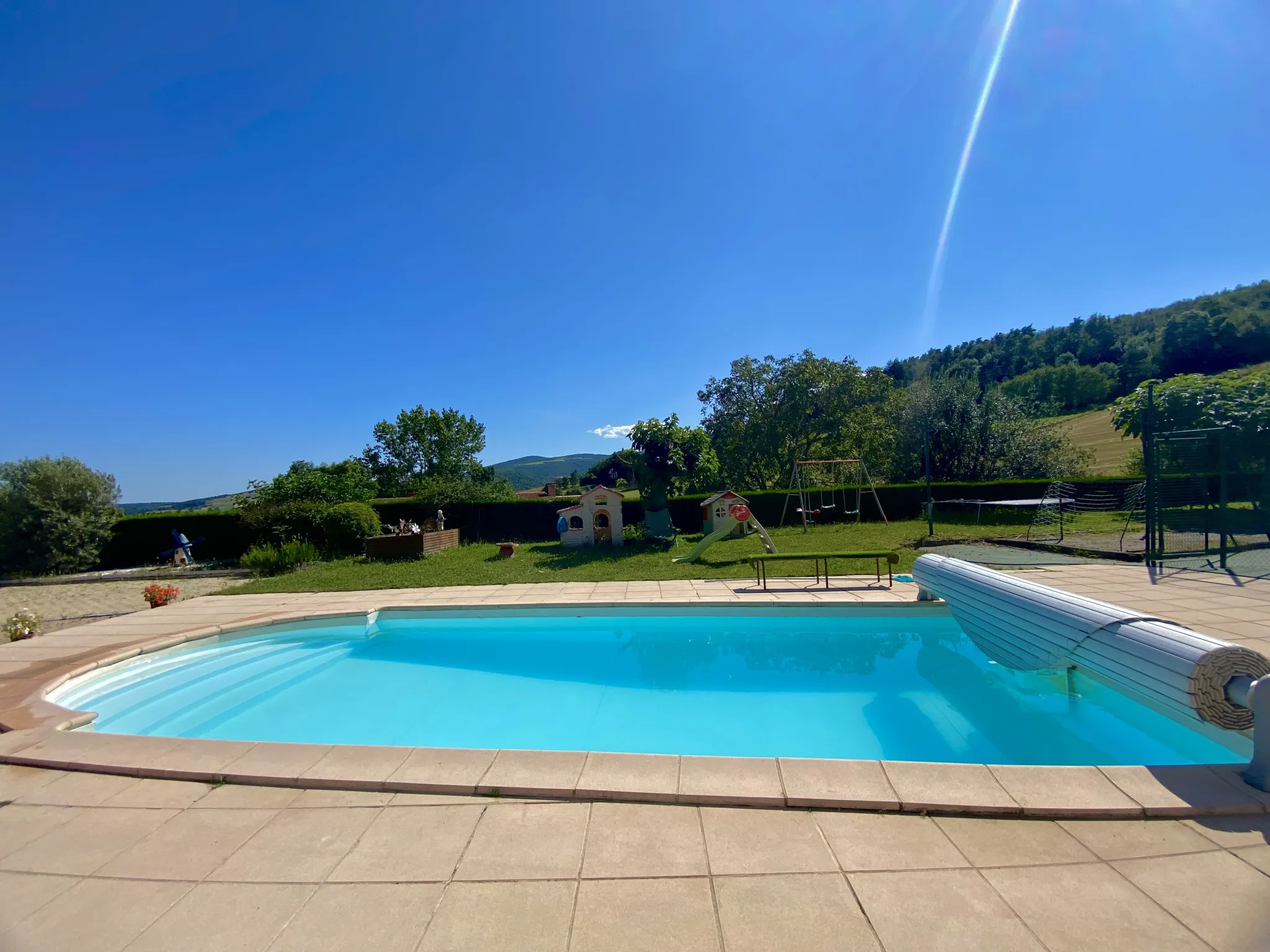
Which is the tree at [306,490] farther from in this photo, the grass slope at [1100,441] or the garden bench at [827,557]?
the grass slope at [1100,441]

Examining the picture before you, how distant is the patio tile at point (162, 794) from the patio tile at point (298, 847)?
0.75 meters

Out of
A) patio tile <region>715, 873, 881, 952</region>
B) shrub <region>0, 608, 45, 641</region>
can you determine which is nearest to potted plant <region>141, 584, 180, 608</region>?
shrub <region>0, 608, 45, 641</region>

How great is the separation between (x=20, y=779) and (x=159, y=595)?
8.36m

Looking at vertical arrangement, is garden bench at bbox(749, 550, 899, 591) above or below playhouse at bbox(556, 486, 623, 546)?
below

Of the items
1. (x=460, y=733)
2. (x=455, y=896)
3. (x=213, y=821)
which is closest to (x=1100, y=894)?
(x=455, y=896)

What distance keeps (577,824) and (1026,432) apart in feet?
96.0

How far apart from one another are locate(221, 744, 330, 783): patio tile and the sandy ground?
851 centimetres

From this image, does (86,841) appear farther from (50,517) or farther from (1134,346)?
(1134,346)

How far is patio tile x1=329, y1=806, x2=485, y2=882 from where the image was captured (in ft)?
8.25

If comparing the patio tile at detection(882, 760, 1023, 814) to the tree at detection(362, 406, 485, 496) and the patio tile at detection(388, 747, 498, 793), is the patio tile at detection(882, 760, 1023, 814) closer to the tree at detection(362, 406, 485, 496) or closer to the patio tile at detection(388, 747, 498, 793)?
the patio tile at detection(388, 747, 498, 793)

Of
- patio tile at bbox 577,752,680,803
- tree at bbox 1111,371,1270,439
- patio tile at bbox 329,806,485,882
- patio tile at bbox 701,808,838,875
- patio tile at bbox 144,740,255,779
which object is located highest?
tree at bbox 1111,371,1270,439

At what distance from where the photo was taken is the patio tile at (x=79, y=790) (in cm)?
336

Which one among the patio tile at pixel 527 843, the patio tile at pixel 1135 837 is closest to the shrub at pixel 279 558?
the patio tile at pixel 527 843

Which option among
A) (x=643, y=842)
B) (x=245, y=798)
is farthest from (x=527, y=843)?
(x=245, y=798)
